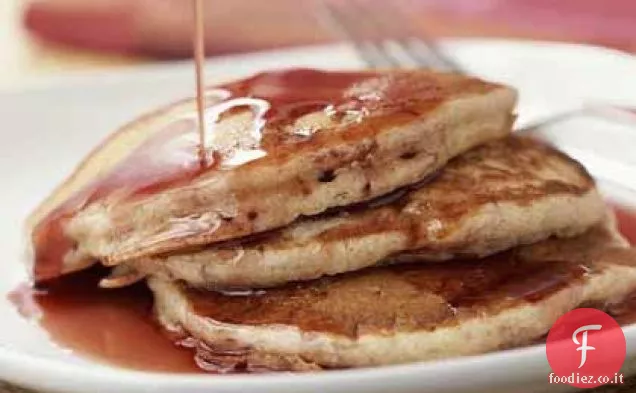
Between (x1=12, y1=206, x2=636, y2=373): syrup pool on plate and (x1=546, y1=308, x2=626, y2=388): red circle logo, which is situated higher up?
(x1=12, y1=206, x2=636, y2=373): syrup pool on plate

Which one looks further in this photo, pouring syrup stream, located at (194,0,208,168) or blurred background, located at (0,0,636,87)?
blurred background, located at (0,0,636,87)

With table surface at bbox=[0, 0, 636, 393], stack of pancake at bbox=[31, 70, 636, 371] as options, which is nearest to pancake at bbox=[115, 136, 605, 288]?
stack of pancake at bbox=[31, 70, 636, 371]

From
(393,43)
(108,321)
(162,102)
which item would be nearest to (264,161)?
(108,321)

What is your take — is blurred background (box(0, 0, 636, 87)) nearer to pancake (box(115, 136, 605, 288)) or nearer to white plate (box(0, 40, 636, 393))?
white plate (box(0, 40, 636, 393))

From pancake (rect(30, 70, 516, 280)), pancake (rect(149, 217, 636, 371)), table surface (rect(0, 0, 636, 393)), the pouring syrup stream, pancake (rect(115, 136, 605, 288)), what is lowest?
pancake (rect(149, 217, 636, 371))

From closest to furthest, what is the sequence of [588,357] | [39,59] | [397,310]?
[588,357]
[397,310]
[39,59]

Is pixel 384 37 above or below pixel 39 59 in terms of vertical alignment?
below

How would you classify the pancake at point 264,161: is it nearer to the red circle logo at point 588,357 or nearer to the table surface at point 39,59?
the red circle logo at point 588,357

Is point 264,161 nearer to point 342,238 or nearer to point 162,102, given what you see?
point 342,238
